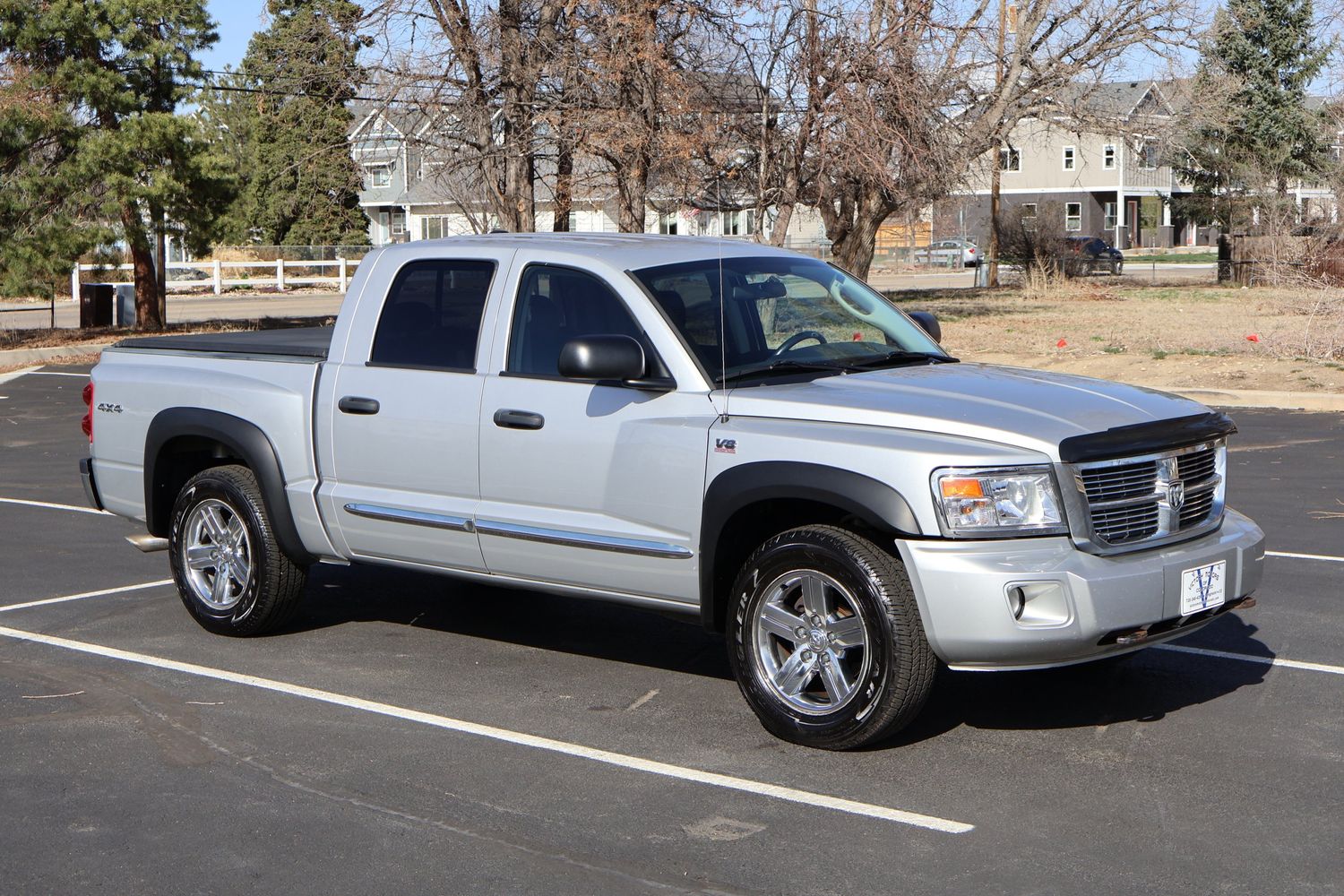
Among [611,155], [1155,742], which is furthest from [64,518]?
[611,155]

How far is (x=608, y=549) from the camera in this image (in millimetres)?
6285

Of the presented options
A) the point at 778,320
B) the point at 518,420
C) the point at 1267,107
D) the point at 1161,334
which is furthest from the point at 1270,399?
the point at 1267,107

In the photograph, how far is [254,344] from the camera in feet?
26.1

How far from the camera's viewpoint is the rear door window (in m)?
6.93

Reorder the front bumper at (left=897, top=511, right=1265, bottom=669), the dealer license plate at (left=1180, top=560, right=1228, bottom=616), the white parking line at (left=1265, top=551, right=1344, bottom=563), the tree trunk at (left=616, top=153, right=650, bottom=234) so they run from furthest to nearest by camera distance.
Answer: the tree trunk at (left=616, top=153, right=650, bottom=234), the white parking line at (left=1265, top=551, right=1344, bottom=563), the dealer license plate at (left=1180, top=560, right=1228, bottom=616), the front bumper at (left=897, top=511, right=1265, bottom=669)

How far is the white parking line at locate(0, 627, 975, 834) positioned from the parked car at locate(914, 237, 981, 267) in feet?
205

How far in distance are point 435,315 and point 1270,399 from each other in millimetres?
12988

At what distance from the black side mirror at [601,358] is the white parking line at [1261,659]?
277 centimetres

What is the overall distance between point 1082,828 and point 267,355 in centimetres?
454

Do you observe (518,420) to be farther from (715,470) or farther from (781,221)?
(781,221)

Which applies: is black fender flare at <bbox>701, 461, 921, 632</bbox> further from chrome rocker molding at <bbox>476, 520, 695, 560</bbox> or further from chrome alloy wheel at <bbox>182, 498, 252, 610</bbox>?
chrome alloy wheel at <bbox>182, 498, 252, 610</bbox>

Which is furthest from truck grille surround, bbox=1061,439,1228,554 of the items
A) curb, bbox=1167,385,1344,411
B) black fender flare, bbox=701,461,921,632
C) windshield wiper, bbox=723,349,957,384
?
curb, bbox=1167,385,1344,411

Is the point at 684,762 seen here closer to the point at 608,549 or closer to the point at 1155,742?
the point at 608,549

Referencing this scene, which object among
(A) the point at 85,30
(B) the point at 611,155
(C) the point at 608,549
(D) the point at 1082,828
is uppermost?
(A) the point at 85,30
